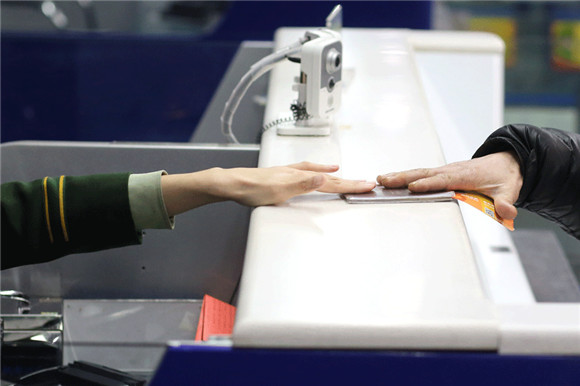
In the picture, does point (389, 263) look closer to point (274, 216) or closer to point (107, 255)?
point (274, 216)

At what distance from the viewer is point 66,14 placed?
5035 millimetres

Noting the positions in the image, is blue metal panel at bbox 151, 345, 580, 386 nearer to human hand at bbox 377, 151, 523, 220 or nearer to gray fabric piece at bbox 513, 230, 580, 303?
human hand at bbox 377, 151, 523, 220

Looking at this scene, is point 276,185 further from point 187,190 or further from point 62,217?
point 62,217

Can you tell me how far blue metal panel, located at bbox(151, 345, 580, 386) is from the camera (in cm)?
90

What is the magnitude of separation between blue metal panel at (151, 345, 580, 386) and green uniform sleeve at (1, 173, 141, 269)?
1.43 ft

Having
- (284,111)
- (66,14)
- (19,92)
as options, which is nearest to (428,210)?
(284,111)

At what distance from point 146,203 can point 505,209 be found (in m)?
0.59

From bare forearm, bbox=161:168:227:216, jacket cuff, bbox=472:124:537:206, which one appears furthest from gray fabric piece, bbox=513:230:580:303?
bare forearm, bbox=161:168:227:216

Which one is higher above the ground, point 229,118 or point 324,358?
point 229,118

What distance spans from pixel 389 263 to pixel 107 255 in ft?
2.83

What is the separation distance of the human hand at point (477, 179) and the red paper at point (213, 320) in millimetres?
347

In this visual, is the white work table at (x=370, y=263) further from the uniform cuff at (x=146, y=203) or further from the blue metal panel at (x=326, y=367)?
the uniform cuff at (x=146, y=203)

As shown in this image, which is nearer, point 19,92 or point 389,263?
point 389,263

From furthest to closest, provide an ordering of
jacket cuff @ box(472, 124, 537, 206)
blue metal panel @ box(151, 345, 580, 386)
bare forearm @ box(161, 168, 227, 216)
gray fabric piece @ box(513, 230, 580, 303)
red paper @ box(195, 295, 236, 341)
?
gray fabric piece @ box(513, 230, 580, 303) → jacket cuff @ box(472, 124, 537, 206) → bare forearm @ box(161, 168, 227, 216) → red paper @ box(195, 295, 236, 341) → blue metal panel @ box(151, 345, 580, 386)
